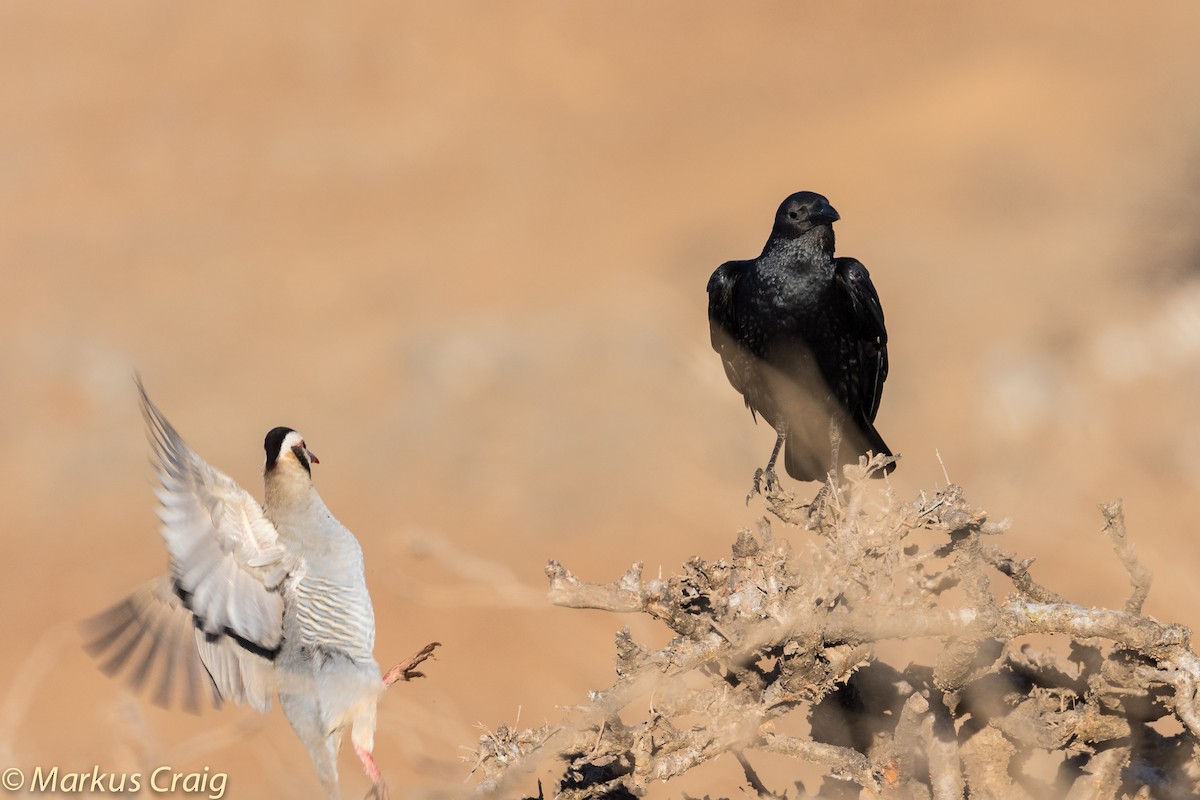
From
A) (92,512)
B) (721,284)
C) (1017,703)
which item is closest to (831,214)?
(721,284)

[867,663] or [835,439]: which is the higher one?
[835,439]

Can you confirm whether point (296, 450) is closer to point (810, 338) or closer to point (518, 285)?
point (810, 338)

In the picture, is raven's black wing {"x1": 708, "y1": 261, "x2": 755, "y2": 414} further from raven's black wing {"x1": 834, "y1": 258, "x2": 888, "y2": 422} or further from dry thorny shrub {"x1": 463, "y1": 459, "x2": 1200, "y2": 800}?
dry thorny shrub {"x1": 463, "y1": 459, "x2": 1200, "y2": 800}

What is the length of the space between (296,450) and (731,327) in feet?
7.35

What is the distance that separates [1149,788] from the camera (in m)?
4.60

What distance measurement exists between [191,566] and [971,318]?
36.5 ft

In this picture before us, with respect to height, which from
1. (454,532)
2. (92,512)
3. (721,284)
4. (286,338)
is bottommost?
(721,284)

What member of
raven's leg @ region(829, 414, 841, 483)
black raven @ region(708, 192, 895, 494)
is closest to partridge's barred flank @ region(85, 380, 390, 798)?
black raven @ region(708, 192, 895, 494)

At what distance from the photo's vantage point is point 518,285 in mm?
16156

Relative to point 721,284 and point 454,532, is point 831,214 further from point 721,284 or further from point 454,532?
point 454,532

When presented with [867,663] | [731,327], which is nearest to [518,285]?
[731,327]

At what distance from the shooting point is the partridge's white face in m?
4.74

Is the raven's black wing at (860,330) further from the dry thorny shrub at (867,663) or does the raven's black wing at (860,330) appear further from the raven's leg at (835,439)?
the dry thorny shrub at (867,663)

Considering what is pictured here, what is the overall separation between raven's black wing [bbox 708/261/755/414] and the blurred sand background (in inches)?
39.5
